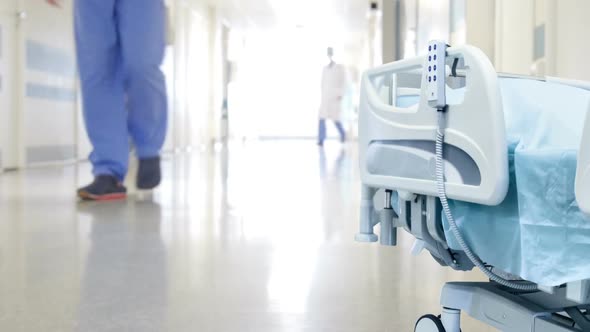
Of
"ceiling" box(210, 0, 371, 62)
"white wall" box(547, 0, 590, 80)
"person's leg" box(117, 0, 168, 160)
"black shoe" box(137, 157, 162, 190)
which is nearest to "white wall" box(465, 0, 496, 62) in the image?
"white wall" box(547, 0, 590, 80)

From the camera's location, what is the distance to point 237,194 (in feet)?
12.6

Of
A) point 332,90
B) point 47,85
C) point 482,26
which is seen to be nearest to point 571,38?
point 482,26

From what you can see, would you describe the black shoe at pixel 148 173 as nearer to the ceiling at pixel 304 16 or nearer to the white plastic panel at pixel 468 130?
the white plastic panel at pixel 468 130

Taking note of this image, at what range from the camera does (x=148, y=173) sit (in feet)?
11.6

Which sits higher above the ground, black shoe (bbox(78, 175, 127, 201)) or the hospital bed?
the hospital bed

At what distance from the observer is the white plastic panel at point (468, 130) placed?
32.5 inches

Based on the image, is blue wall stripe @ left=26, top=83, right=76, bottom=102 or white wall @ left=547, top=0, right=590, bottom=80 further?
blue wall stripe @ left=26, top=83, right=76, bottom=102

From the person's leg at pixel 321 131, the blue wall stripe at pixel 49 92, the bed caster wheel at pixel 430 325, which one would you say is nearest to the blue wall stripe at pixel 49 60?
the blue wall stripe at pixel 49 92

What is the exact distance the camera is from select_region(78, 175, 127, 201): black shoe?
3322 mm

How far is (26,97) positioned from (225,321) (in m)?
5.50

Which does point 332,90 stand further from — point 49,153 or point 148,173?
point 148,173

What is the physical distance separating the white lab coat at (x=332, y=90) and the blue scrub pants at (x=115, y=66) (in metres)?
10.9

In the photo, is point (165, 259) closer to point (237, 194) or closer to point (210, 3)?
point (237, 194)

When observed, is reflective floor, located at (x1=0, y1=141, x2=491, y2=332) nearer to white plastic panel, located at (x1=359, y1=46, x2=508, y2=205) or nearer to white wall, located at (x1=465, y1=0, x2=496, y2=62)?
white plastic panel, located at (x1=359, y1=46, x2=508, y2=205)
